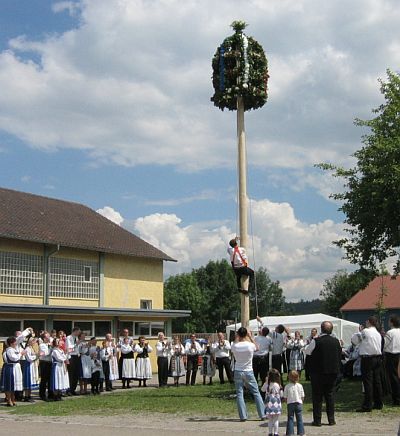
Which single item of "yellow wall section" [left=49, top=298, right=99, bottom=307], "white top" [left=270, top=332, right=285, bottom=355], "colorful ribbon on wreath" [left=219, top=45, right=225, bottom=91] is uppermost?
"colorful ribbon on wreath" [left=219, top=45, right=225, bottom=91]

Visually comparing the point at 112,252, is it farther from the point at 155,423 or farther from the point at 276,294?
the point at 276,294

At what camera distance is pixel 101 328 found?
104 feet

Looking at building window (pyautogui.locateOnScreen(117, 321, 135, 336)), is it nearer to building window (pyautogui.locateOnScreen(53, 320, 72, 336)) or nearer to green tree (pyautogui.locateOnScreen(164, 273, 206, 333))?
building window (pyautogui.locateOnScreen(53, 320, 72, 336))

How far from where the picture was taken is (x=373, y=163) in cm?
2114

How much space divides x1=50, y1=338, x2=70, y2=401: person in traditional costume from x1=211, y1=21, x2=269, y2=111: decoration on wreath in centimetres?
813

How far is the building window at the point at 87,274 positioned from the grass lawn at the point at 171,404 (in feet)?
46.5

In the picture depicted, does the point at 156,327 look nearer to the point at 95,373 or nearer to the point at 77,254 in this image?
the point at 77,254

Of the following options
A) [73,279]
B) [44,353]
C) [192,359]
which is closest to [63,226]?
[73,279]

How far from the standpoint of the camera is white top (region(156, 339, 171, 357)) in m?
24.7

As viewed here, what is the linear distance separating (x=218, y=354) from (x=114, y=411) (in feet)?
29.8

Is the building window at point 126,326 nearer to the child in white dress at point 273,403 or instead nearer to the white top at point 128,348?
the white top at point 128,348

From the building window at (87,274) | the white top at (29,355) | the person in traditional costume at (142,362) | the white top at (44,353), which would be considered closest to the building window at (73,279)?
the building window at (87,274)

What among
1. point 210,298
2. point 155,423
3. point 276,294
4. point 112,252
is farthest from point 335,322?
point 276,294

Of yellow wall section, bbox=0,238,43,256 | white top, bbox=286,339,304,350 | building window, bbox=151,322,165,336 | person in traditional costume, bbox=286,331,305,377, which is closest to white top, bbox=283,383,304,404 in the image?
white top, bbox=286,339,304,350
